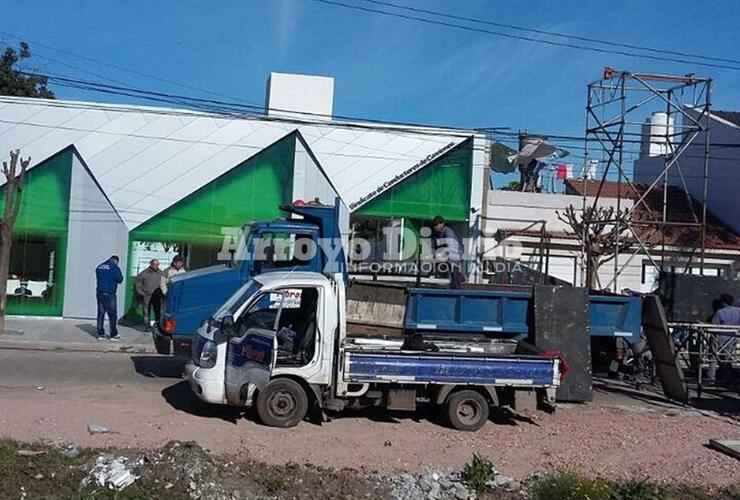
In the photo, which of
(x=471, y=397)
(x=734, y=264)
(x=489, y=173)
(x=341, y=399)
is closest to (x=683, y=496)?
(x=471, y=397)

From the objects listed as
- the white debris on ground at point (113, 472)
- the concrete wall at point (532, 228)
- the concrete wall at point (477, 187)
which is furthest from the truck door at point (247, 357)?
the concrete wall at point (532, 228)

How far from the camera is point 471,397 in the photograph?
1023cm

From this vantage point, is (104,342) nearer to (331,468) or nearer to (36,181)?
(36,181)

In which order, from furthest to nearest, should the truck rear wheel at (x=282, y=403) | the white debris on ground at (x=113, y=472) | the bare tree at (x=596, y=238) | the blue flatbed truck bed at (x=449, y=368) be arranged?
the bare tree at (x=596, y=238) → the blue flatbed truck bed at (x=449, y=368) → the truck rear wheel at (x=282, y=403) → the white debris on ground at (x=113, y=472)

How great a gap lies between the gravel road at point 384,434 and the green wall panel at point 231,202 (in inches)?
365

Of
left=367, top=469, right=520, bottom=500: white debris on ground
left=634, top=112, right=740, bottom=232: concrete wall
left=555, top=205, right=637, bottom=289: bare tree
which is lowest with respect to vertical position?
left=367, top=469, right=520, bottom=500: white debris on ground

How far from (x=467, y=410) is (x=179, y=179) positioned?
1317 centimetres

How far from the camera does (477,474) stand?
7.61 metres

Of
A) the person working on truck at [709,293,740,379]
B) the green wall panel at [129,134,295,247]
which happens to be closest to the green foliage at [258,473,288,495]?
the person working on truck at [709,293,740,379]

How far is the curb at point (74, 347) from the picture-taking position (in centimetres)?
1647

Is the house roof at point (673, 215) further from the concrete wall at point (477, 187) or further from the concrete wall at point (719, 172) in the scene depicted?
the concrete wall at point (477, 187)

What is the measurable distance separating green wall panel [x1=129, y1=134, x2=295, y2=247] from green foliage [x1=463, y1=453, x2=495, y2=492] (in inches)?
567

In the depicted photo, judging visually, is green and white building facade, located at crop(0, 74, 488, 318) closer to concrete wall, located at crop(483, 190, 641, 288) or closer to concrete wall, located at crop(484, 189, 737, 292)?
concrete wall, located at crop(483, 190, 641, 288)

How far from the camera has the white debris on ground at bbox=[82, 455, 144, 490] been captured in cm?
700
